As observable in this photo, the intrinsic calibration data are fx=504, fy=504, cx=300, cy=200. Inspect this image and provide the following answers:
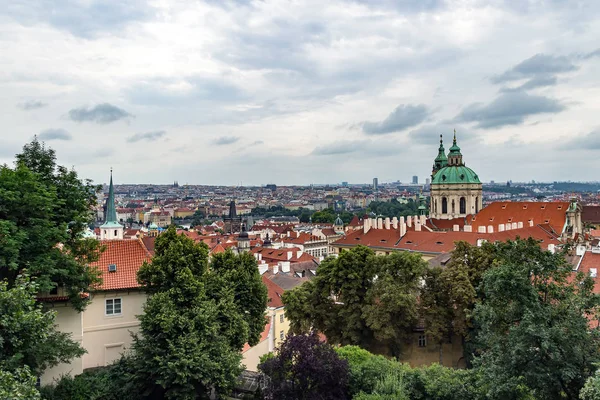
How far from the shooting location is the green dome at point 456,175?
104m

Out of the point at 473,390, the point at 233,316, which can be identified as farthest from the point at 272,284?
the point at 473,390

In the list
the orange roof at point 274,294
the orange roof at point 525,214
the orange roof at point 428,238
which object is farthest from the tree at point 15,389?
the orange roof at point 525,214

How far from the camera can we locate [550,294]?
16.4m

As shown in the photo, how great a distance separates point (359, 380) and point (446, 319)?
33.4 feet

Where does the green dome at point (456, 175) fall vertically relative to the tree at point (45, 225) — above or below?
above

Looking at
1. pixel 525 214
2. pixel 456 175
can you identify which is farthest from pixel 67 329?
pixel 456 175

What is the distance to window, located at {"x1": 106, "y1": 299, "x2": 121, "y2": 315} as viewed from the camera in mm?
24219

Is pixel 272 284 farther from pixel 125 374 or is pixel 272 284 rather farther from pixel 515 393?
pixel 515 393

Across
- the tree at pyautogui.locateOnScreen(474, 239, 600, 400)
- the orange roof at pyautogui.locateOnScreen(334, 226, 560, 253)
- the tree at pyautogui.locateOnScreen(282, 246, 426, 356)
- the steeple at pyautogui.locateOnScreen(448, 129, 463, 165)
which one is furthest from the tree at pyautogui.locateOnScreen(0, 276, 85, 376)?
the steeple at pyautogui.locateOnScreen(448, 129, 463, 165)

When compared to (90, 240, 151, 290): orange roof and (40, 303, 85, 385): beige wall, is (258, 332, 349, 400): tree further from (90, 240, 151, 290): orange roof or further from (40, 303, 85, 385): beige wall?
(40, 303, 85, 385): beige wall

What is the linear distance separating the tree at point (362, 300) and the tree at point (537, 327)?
38.3ft

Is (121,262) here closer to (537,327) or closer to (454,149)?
(537,327)

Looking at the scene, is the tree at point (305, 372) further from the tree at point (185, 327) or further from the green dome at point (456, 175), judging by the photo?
the green dome at point (456, 175)

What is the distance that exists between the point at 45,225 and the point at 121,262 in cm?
542
